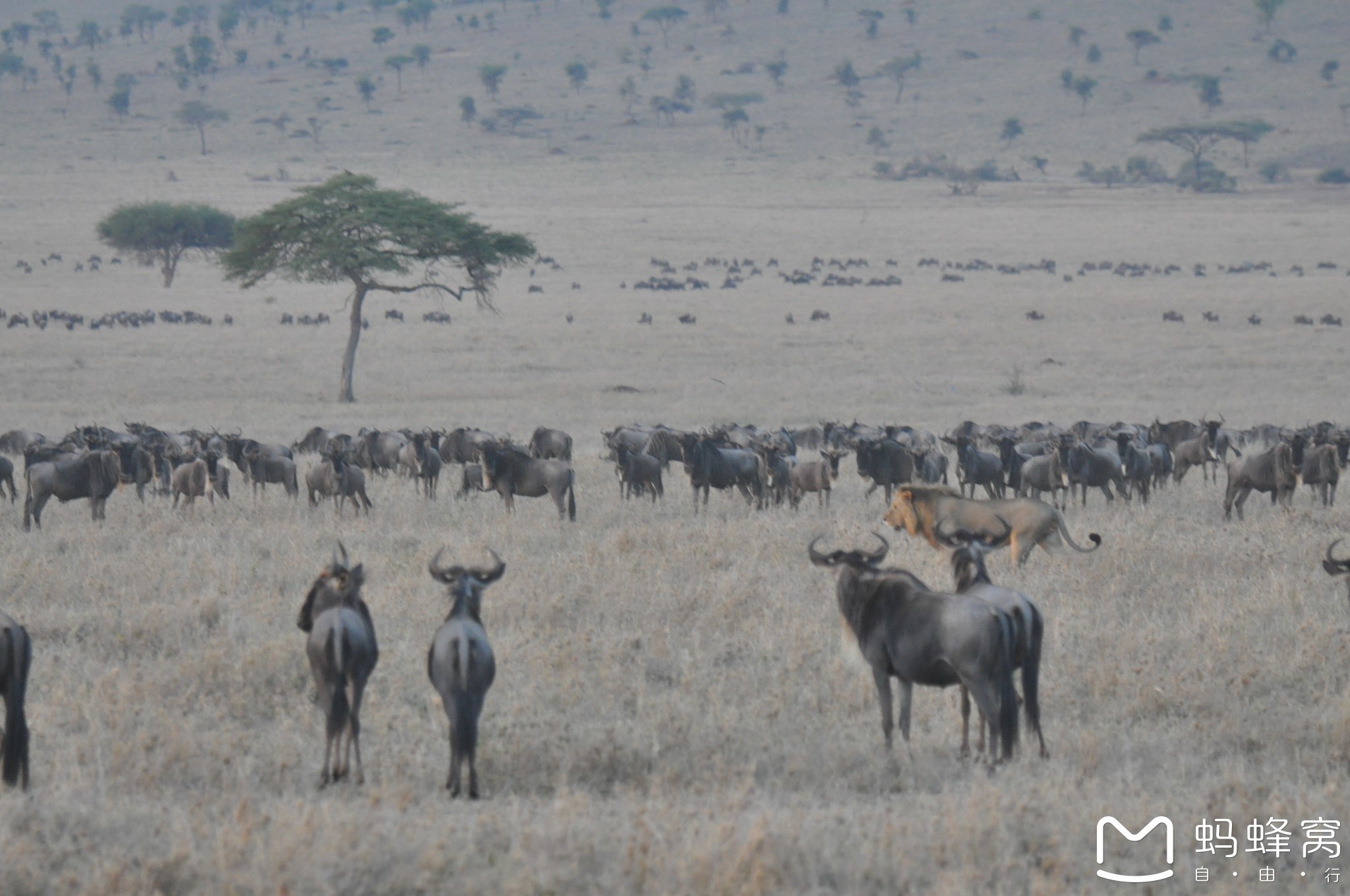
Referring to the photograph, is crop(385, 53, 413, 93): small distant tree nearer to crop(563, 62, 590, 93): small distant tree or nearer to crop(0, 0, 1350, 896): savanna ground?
crop(563, 62, 590, 93): small distant tree

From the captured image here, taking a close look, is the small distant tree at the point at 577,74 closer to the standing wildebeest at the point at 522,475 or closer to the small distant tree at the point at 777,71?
the small distant tree at the point at 777,71

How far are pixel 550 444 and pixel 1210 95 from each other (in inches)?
4511

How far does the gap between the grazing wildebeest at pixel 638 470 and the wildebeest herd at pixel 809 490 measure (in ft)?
0.07

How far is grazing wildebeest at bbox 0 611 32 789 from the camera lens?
6.69 meters

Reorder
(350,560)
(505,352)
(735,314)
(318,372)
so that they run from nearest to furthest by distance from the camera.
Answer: (350,560)
(318,372)
(505,352)
(735,314)

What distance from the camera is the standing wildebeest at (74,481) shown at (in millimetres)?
15375

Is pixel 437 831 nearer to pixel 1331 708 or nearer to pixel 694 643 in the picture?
pixel 694 643

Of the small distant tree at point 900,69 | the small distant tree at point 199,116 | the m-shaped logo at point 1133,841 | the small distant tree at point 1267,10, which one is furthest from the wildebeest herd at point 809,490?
the small distant tree at point 1267,10

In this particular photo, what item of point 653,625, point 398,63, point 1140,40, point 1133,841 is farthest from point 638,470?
point 1140,40

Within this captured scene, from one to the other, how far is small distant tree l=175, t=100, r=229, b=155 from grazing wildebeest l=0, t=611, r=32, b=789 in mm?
116756

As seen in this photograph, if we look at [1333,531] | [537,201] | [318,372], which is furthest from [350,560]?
[537,201]

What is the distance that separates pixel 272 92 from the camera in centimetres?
13800

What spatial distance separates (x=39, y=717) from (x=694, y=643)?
4.01 m

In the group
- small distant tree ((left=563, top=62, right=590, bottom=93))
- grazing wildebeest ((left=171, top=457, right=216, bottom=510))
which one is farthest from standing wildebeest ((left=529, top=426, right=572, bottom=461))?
small distant tree ((left=563, top=62, right=590, bottom=93))
